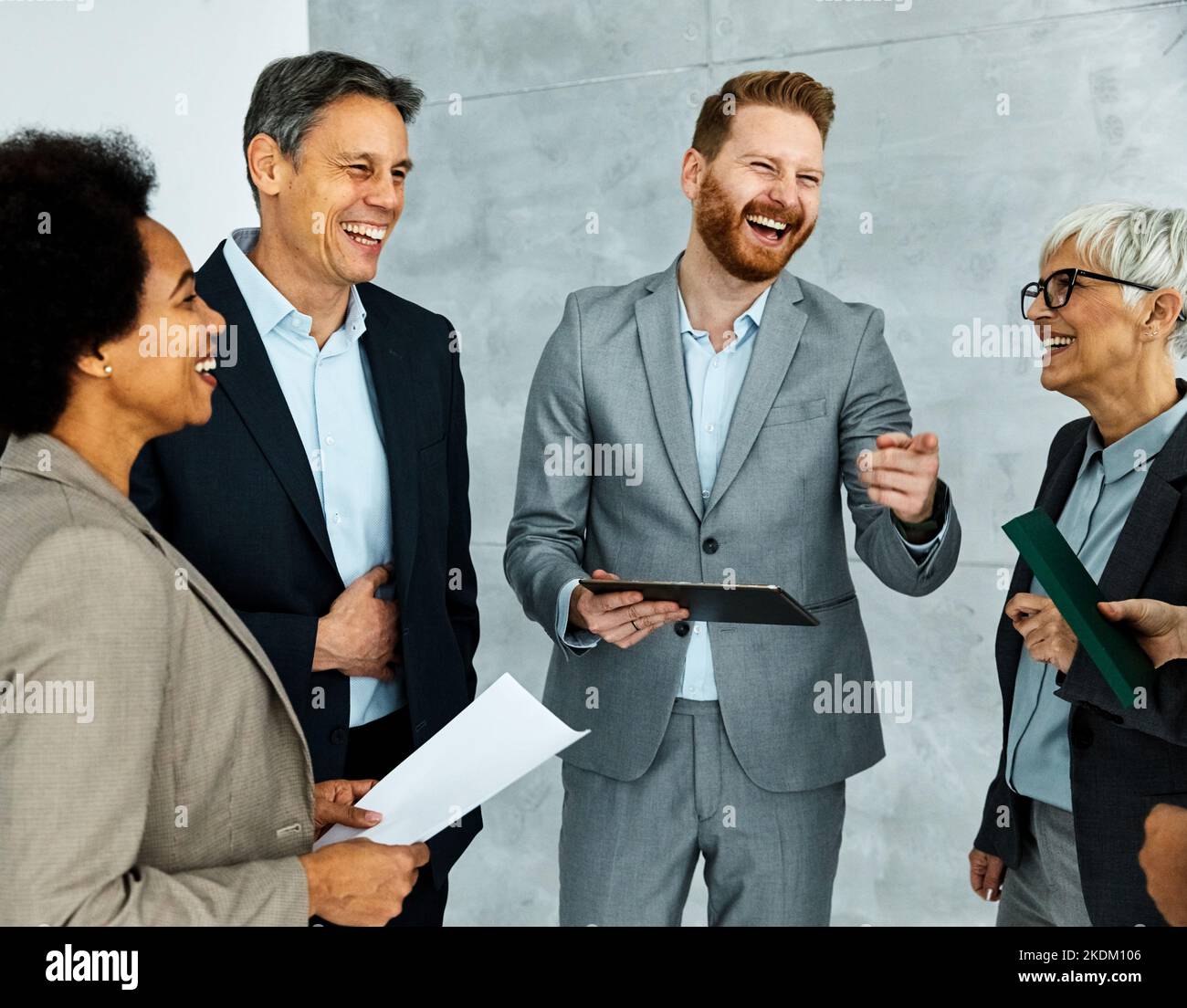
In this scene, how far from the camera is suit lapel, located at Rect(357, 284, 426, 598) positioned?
2.35 meters

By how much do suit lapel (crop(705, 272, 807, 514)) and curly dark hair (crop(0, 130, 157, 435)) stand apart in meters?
1.27

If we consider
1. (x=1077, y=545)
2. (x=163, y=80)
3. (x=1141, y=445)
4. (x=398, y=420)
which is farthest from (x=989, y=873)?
(x=163, y=80)

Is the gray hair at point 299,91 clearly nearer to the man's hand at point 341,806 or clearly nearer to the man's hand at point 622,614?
the man's hand at point 622,614

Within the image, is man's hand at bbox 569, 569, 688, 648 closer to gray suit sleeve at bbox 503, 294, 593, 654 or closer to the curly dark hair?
gray suit sleeve at bbox 503, 294, 593, 654

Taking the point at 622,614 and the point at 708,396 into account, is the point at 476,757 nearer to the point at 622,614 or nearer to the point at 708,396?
the point at 622,614

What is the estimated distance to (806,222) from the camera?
8.21 ft

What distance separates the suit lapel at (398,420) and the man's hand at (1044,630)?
1170 mm

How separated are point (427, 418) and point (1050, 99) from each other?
7.43 ft

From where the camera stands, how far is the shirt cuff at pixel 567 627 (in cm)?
232

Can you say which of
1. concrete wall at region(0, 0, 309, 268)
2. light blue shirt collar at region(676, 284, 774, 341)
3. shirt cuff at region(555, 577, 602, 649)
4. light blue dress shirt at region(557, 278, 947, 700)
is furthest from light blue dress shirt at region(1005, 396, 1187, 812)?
concrete wall at region(0, 0, 309, 268)

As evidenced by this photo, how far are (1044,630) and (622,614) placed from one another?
756 millimetres

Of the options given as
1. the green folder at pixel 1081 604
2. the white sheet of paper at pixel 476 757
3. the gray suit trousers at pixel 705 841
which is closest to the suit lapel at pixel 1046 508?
the green folder at pixel 1081 604

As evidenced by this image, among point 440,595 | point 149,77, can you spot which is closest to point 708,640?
point 440,595

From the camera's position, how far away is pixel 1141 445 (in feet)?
7.00
